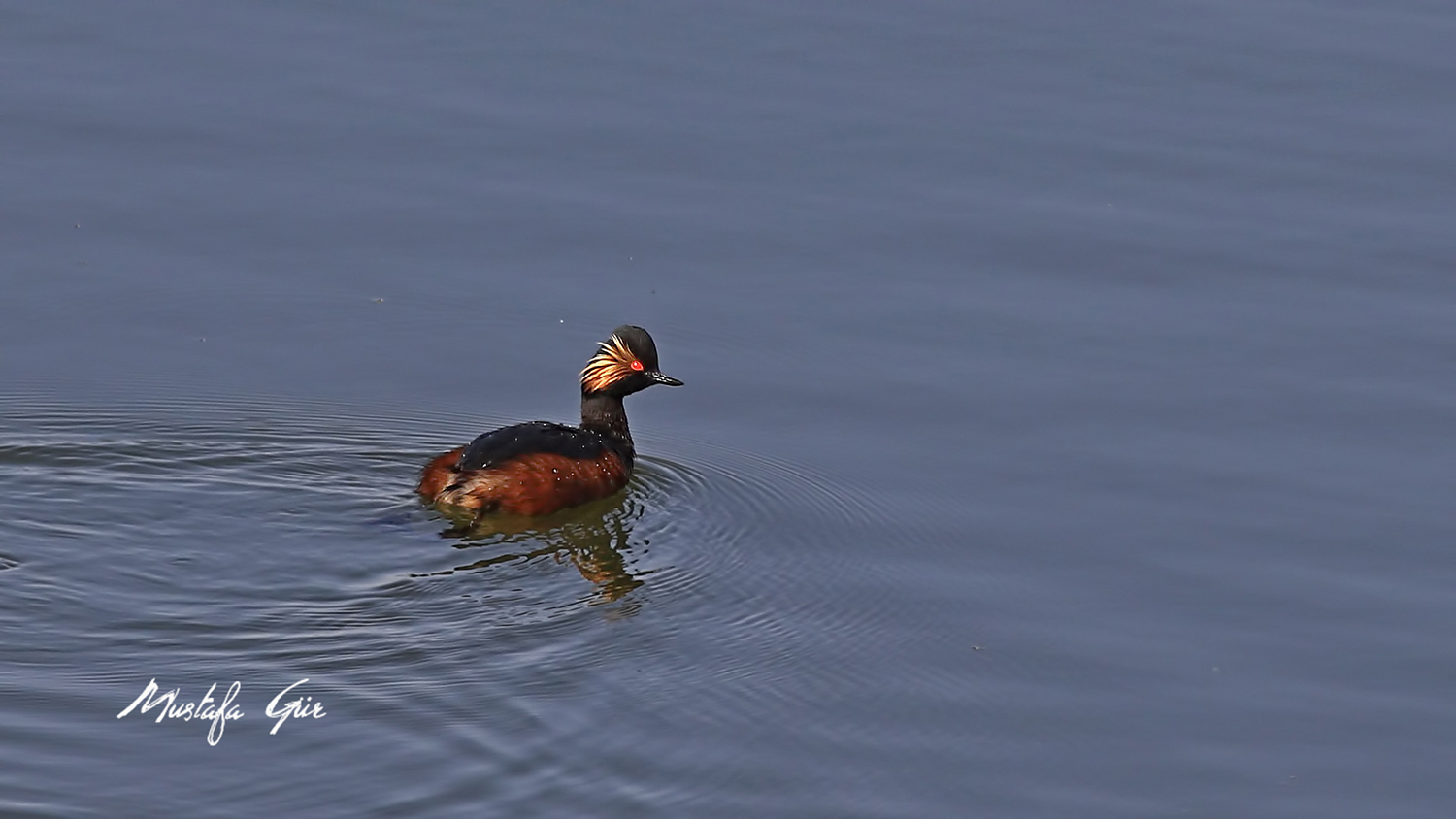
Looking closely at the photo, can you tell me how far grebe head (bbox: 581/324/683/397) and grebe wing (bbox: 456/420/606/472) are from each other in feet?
1.51

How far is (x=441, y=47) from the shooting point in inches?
637

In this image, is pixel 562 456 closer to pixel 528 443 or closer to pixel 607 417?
pixel 528 443

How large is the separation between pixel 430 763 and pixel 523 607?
1.79 meters

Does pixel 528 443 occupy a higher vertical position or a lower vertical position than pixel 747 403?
lower

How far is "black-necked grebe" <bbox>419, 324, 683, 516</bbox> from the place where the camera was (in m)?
11.3

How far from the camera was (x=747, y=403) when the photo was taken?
12.5 m

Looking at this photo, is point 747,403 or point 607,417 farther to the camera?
point 747,403

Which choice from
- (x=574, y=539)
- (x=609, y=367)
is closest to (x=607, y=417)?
(x=609, y=367)

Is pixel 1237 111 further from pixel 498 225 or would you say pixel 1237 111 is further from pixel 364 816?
pixel 364 816

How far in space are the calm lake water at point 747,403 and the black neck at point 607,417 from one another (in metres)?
0.22
